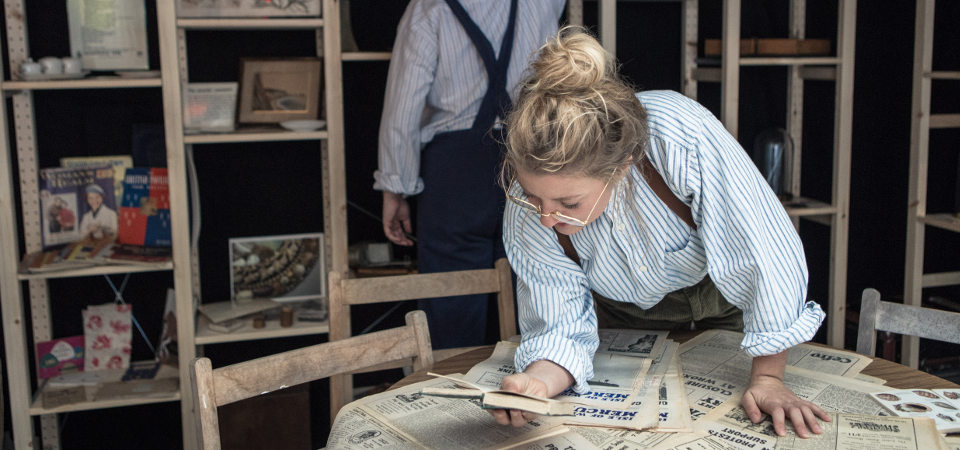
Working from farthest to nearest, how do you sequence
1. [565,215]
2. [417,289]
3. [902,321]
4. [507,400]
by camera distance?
[417,289] < [902,321] < [565,215] < [507,400]

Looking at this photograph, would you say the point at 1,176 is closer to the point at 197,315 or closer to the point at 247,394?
the point at 197,315

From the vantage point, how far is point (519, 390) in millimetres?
1342

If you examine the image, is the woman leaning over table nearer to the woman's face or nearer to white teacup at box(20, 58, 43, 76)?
the woman's face

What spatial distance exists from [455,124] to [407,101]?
0.51 feet

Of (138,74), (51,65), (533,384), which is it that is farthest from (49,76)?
(533,384)

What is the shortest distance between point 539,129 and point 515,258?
389mm

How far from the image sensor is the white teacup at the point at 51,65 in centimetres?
257

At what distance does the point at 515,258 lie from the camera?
1.60 m

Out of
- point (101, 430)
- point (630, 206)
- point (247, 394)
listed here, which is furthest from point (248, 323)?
point (630, 206)

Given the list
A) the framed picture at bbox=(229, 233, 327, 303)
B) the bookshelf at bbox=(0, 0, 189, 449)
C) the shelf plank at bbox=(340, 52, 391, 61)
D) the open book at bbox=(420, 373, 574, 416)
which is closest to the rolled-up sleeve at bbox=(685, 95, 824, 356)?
the open book at bbox=(420, 373, 574, 416)

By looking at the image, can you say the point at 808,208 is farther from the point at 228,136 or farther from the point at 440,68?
the point at 228,136

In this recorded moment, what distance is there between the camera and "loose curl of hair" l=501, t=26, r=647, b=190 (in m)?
1.27

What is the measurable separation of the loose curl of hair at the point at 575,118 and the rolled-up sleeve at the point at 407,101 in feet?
3.83

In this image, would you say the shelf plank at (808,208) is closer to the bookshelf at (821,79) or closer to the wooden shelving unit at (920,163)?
the bookshelf at (821,79)
